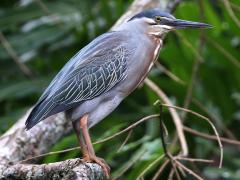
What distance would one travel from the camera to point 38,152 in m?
3.80

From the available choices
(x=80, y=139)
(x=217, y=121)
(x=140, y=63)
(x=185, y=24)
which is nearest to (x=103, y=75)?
(x=140, y=63)

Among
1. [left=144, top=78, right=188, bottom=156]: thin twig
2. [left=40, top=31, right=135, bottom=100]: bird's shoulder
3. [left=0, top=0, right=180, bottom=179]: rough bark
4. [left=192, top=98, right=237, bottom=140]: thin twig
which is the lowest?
[left=192, top=98, right=237, bottom=140]: thin twig

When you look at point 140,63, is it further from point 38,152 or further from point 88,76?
point 38,152

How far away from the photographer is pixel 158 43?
3.77 m

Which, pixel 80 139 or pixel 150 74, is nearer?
pixel 80 139

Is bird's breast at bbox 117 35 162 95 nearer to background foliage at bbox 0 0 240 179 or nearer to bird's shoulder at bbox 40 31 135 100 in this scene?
bird's shoulder at bbox 40 31 135 100

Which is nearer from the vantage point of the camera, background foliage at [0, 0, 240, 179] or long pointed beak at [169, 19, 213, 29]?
long pointed beak at [169, 19, 213, 29]

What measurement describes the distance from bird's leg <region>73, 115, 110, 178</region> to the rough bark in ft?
0.61

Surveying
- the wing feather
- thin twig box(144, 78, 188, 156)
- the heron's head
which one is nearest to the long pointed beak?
the heron's head

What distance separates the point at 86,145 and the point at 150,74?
170 centimetres

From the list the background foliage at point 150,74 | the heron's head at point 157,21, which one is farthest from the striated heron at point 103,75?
the background foliage at point 150,74

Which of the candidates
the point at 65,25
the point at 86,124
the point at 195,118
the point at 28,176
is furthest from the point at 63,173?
the point at 65,25

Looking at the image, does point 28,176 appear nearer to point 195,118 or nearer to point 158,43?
point 158,43

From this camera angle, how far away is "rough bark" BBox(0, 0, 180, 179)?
9.74 ft
